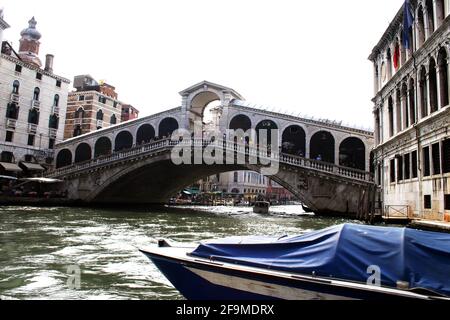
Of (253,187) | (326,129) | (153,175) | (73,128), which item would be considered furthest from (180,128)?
(253,187)

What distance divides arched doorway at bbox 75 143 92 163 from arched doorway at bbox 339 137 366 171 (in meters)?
22.0

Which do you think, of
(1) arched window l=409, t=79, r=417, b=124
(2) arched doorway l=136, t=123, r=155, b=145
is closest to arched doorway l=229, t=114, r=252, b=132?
(2) arched doorway l=136, t=123, r=155, b=145

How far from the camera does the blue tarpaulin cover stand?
12.5 feet

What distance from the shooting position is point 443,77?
1281 cm

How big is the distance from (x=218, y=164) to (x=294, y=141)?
5.53 meters

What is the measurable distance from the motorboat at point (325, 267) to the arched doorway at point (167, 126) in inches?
1053

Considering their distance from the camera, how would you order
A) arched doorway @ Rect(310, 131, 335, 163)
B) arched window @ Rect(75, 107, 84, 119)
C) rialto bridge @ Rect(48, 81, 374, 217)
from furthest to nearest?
arched window @ Rect(75, 107, 84, 119), arched doorway @ Rect(310, 131, 335, 163), rialto bridge @ Rect(48, 81, 374, 217)

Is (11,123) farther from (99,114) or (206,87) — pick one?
(206,87)

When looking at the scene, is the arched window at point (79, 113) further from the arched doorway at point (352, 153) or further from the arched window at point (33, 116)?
the arched doorway at point (352, 153)

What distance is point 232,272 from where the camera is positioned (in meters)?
4.43

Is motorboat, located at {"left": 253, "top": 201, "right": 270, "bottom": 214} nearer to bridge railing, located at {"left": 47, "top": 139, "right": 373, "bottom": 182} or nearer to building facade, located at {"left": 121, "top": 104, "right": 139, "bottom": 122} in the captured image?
bridge railing, located at {"left": 47, "top": 139, "right": 373, "bottom": 182}

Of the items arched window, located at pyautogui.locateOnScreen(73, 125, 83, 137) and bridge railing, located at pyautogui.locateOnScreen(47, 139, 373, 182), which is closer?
bridge railing, located at pyautogui.locateOnScreen(47, 139, 373, 182)

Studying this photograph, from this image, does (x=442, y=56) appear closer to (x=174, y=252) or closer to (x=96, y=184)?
(x=174, y=252)

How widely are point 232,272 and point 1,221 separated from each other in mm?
13243
